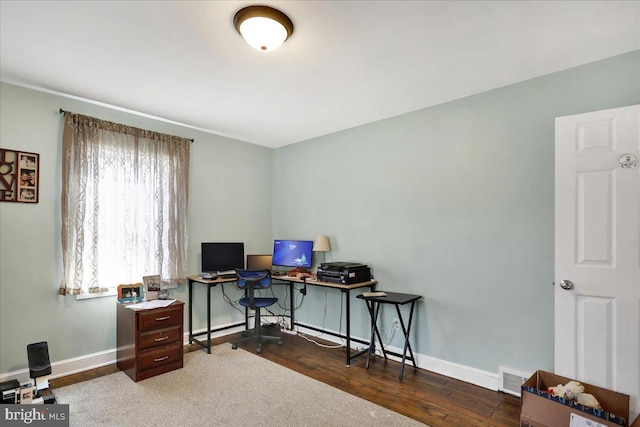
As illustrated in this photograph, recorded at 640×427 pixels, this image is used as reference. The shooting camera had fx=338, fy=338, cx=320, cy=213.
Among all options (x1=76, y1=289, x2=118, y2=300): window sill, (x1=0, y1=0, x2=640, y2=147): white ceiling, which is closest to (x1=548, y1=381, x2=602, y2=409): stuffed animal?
→ (x1=0, y1=0, x2=640, y2=147): white ceiling

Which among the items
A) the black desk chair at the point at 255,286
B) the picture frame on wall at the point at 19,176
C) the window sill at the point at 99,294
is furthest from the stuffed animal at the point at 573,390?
the picture frame on wall at the point at 19,176

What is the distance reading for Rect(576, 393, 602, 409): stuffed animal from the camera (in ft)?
6.57

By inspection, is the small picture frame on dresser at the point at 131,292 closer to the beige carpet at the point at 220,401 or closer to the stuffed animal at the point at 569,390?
the beige carpet at the point at 220,401

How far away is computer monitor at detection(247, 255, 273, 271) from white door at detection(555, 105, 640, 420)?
10.2ft

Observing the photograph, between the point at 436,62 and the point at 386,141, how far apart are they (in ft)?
4.07

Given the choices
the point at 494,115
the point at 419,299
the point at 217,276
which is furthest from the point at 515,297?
the point at 217,276

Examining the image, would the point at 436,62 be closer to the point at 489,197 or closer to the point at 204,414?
the point at 489,197

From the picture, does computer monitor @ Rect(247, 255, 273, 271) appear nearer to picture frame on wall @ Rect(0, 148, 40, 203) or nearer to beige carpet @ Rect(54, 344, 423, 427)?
beige carpet @ Rect(54, 344, 423, 427)

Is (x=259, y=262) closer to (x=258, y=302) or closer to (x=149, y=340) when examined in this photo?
(x=258, y=302)

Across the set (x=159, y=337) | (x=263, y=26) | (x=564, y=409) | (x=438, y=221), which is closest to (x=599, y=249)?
(x=564, y=409)

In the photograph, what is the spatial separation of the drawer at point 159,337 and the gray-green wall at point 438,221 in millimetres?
595

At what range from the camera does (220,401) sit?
2.63 meters

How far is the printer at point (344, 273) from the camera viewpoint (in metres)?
3.45

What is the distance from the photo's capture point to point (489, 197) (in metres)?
2.94
